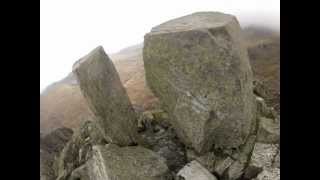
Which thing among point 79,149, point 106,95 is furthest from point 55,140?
point 106,95

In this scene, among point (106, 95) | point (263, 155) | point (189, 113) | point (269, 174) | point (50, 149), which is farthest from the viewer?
point (50, 149)

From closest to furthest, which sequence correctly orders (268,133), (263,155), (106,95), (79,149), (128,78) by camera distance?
(263,155) → (106,95) → (268,133) → (79,149) → (128,78)

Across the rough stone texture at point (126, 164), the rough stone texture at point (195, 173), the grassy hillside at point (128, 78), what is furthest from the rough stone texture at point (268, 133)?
the grassy hillside at point (128, 78)

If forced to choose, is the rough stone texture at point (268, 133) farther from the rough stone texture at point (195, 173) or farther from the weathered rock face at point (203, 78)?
the rough stone texture at point (195, 173)

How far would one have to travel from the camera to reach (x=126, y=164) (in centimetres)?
2136

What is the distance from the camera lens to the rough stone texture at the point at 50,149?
27.1m

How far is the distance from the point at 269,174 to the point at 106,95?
268 inches

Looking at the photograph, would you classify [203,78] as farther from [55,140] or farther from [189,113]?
[55,140]

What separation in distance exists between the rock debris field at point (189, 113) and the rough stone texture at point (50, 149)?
13.1 ft

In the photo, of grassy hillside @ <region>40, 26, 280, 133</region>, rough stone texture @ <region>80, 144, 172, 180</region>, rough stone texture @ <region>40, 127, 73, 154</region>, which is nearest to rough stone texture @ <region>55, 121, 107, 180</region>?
rough stone texture @ <region>80, 144, 172, 180</region>

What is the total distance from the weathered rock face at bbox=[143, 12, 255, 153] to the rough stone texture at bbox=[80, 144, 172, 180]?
156 centimetres
